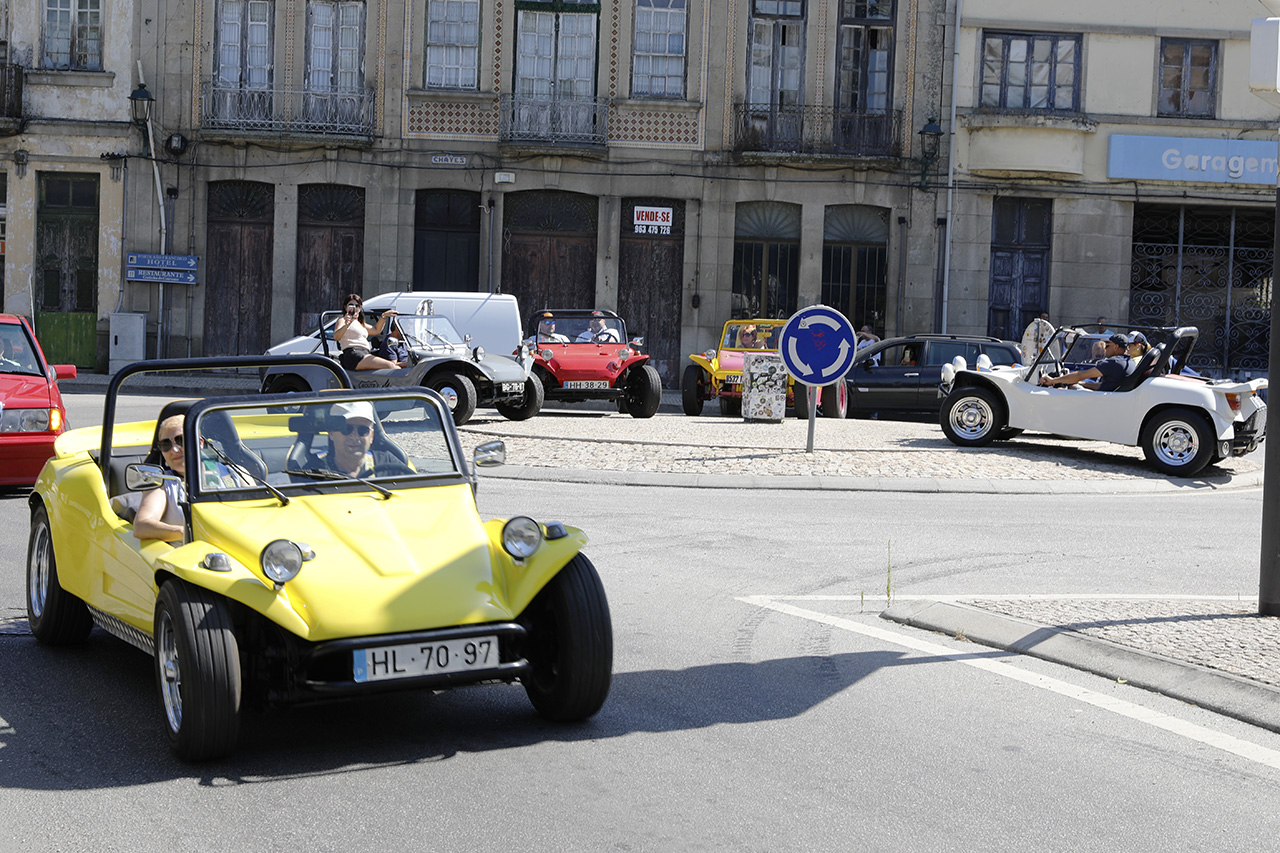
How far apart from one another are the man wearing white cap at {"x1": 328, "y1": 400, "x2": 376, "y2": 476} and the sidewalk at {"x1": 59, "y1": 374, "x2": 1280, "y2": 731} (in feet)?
10.6

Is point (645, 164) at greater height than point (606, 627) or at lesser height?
greater

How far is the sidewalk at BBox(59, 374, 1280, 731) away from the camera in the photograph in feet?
22.1

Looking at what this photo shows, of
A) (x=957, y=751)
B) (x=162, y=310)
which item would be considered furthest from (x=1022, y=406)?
(x=162, y=310)

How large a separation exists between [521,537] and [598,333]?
55.4 feet

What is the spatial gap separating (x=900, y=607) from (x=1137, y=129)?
1027 inches

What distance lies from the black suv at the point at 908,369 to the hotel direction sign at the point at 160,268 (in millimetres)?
14843

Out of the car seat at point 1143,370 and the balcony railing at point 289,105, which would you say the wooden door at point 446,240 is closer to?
the balcony railing at point 289,105

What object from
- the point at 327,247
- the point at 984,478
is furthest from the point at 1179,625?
the point at 327,247

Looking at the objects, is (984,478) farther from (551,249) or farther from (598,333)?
(551,249)

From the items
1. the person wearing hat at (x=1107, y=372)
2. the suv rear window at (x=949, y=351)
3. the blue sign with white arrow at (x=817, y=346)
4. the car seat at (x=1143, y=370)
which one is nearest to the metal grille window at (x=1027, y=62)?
the suv rear window at (x=949, y=351)

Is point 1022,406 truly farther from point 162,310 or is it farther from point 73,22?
point 73,22

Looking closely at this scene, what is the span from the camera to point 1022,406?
17.6m

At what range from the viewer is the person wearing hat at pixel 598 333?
880 inches

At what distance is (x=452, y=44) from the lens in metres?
31.7
